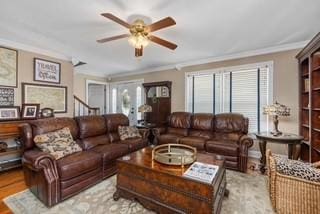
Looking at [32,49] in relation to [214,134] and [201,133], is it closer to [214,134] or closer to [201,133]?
[201,133]

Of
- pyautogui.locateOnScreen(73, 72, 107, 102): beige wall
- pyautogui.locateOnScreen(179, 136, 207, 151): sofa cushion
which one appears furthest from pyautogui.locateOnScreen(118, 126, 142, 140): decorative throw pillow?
pyautogui.locateOnScreen(73, 72, 107, 102): beige wall

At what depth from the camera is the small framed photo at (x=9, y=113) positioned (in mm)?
3248

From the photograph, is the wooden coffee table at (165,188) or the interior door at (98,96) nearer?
the wooden coffee table at (165,188)

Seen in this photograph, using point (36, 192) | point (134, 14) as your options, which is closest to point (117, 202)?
point (36, 192)

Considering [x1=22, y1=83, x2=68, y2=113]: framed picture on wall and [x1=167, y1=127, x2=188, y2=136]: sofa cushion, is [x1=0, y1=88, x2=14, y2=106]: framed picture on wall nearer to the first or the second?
[x1=22, y1=83, x2=68, y2=113]: framed picture on wall

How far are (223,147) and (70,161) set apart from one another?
2.66m

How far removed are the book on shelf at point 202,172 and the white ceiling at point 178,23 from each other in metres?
2.02

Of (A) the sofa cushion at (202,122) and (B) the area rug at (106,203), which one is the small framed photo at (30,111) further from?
(A) the sofa cushion at (202,122)

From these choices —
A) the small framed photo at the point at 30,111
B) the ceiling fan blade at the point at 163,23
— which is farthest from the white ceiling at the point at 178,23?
the small framed photo at the point at 30,111

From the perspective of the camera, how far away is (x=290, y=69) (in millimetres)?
3637

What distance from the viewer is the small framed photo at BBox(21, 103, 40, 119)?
352 cm

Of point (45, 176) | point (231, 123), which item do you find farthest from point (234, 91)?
point (45, 176)

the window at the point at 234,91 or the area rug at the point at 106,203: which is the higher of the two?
the window at the point at 234,91

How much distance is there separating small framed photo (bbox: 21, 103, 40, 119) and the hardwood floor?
1057mm
